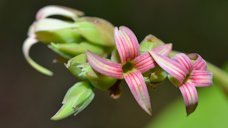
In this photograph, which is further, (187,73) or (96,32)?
(96,32)

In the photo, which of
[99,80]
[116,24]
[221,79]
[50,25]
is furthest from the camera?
[116,24]

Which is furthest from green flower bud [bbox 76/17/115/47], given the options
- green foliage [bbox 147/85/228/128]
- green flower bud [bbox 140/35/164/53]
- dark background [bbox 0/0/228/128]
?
dark background [bbox 0/0/228/128]

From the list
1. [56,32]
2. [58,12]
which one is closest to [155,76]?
[56,32]

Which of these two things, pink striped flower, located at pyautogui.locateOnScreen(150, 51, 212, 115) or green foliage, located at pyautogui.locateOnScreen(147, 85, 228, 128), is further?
green foliage, located at pyautogui.locateOnScreen(147, 85, 228, 128)

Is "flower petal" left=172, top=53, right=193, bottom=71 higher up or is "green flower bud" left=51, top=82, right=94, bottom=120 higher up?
"flower petal" left=172, top=53, right=193, bottom=71

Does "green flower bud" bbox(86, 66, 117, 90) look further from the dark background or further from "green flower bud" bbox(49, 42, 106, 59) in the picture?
the dark background

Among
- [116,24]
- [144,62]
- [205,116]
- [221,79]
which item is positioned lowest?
[116,24]

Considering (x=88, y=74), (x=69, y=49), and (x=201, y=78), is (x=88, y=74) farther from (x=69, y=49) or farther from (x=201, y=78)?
(x=201, y=78)
